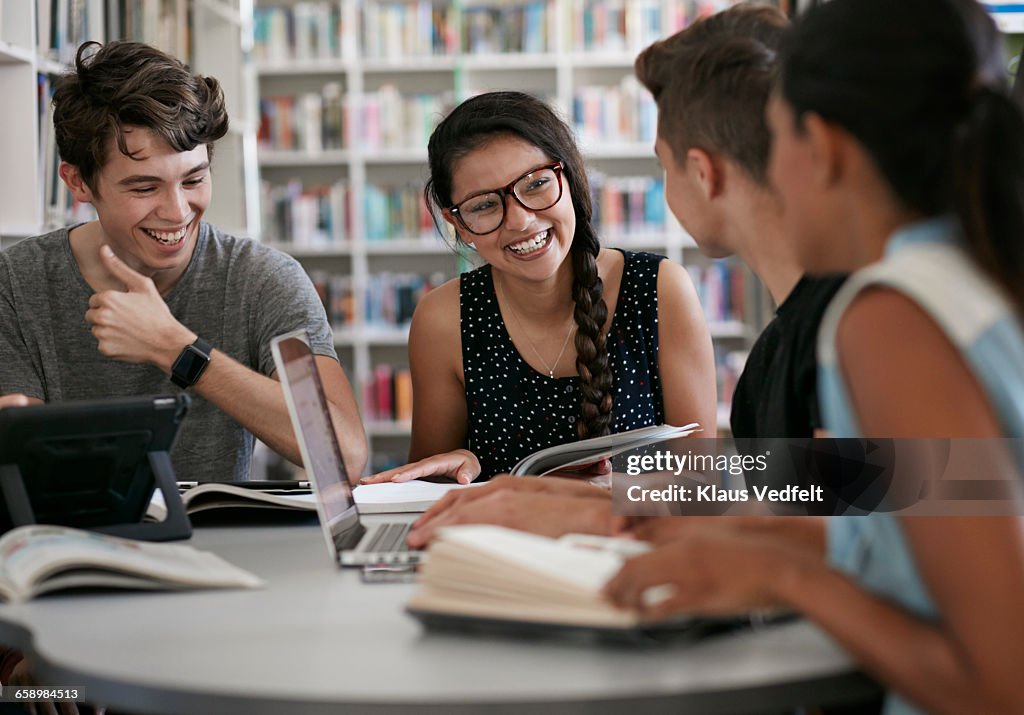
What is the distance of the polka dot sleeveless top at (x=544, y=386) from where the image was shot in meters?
1.99

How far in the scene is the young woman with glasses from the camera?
193 cm

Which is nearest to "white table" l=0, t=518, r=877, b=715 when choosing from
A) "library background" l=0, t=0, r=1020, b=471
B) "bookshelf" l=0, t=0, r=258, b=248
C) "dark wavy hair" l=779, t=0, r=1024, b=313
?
"dark wavy hair" l=779, t=0, r=1024, b=313

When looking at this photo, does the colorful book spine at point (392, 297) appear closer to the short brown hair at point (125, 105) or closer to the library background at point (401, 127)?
the library background at point (401, 127)

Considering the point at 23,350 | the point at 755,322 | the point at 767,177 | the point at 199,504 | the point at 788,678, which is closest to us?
the point at 788,678

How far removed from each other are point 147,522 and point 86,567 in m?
0.26

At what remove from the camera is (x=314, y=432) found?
44.7 inches

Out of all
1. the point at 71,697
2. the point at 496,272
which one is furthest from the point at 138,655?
the point at 496,272

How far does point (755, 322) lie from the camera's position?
179 inches

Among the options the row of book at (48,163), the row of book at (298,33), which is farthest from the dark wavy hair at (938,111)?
the row of book at (298,33)

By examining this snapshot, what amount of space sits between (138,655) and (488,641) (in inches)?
10.2

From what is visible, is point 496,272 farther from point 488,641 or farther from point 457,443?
point 488,641

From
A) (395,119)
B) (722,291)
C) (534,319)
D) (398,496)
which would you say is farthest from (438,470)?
(395,119)

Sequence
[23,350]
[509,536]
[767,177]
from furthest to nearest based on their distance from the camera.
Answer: [23,350] → [767,177] → [509,536]

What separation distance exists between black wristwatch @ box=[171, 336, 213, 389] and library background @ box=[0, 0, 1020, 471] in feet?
11.3
